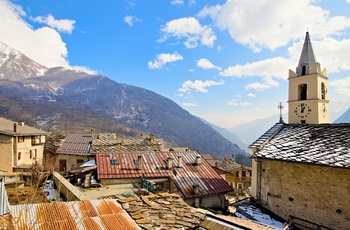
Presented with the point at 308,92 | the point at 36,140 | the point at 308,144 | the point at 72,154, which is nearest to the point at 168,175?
the point at 308,144

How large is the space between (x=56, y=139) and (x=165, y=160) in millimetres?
29655

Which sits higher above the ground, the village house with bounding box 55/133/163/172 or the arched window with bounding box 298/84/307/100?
the arched window with bounding box 298/84/307/100

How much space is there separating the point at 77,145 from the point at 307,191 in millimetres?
31254

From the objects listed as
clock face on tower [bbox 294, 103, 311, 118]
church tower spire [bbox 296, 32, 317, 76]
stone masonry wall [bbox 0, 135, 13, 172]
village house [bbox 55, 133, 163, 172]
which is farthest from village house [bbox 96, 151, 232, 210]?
stone masonry wall [bbox 0, 135, 13, 172]

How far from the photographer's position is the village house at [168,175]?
17.1 m

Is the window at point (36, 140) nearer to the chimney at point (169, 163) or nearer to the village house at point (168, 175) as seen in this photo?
the village house at point (168, 175)

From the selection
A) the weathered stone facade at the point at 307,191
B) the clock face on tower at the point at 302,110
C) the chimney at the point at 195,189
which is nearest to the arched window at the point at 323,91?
the clock face on tower at the point at 302,110

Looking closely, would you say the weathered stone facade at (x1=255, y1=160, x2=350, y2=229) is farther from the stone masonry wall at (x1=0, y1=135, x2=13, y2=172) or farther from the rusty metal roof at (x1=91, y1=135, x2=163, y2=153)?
the stone masonry wall at (x1=0, y1=135, x2=13, y2=172)

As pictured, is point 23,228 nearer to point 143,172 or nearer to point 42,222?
point 42,222

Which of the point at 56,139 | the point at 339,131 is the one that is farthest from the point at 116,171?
the point at 56,139

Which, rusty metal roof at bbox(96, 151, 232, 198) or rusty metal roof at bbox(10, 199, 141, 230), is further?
rusty metal roof at bbox(96, 151, 232, 198)

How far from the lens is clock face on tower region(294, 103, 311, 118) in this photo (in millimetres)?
19125

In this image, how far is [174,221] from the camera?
755cm

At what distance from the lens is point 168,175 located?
18703 millimetres
